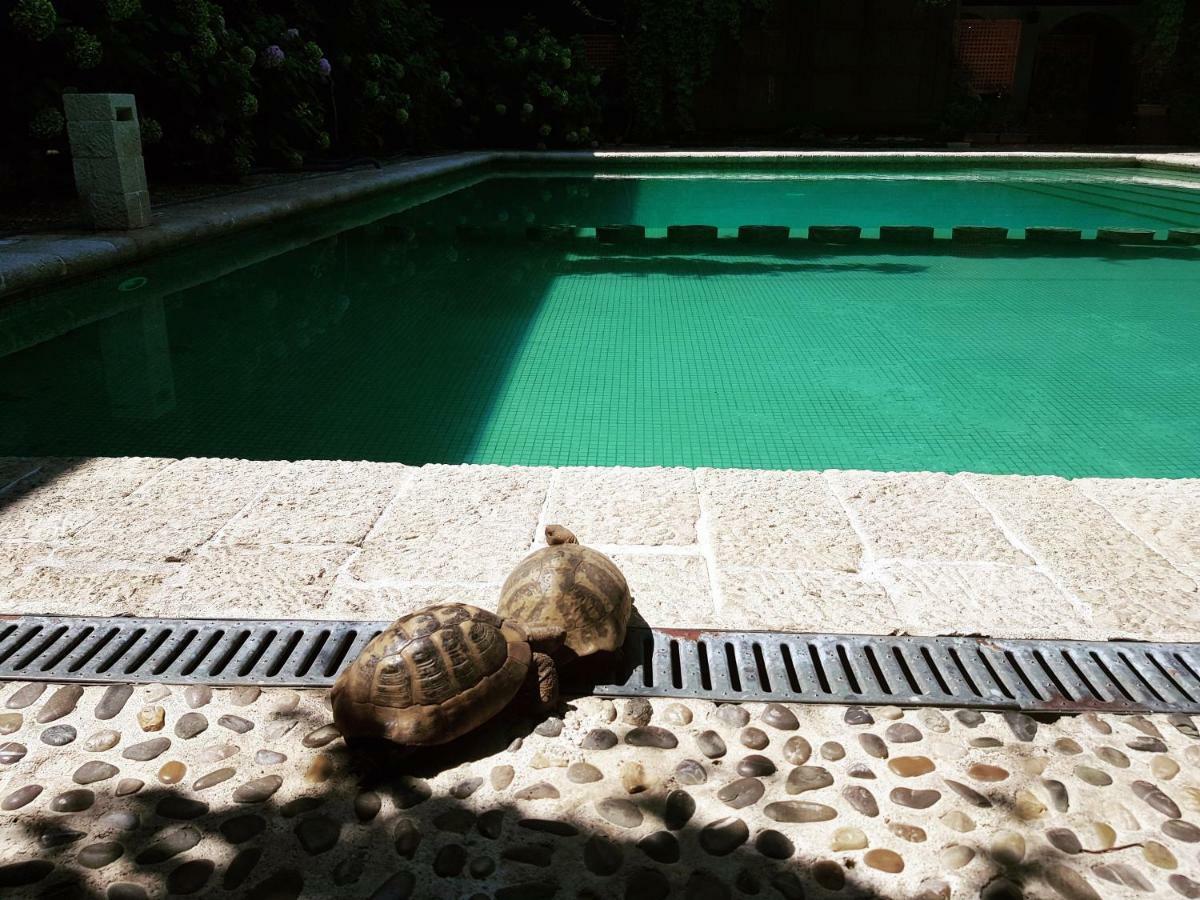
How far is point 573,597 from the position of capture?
7.07 feet

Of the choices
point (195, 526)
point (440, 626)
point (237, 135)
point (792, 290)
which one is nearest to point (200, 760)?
point (440, 626)

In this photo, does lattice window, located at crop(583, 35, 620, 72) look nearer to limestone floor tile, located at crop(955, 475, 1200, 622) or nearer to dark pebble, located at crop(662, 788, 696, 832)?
limestone floor tile, located at crop(955, 475, 1200, 622)

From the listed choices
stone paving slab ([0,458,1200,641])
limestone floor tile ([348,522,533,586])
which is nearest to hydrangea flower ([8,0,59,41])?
stone paving slab ([0,458,1200,641])

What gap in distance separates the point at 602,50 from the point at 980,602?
19.7 metres

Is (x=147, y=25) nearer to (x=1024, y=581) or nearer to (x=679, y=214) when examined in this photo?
(x=679, y=214)

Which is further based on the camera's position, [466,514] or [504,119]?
[504,119]

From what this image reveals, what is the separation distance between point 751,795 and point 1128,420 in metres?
Answer: 3.94

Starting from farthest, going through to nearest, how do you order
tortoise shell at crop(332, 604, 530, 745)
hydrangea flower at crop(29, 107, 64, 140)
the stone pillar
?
hydrangea flower at crop(29, 107, 64, 140), the stone pillar, tortoise shell at crop(332, 604, 530, 745)

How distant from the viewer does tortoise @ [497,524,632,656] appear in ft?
6.98

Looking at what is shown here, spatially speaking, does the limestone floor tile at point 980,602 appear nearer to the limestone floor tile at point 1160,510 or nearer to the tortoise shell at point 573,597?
the limestone floor tile at point 1160,510

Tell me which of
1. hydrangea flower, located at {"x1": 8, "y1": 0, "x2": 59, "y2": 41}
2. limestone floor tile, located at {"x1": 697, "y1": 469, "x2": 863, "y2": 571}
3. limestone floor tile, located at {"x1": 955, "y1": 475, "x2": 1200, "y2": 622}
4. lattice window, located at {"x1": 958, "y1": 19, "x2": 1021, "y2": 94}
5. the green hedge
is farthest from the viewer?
lattice window, located at {"x1": 958, "y1": 19, "x2": 1021, "y2": 94}

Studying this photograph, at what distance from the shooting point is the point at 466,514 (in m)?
2.90

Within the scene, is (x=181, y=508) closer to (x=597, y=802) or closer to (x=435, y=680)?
(x=435, y=680)

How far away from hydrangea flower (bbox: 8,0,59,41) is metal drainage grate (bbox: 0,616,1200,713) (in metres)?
7.54
